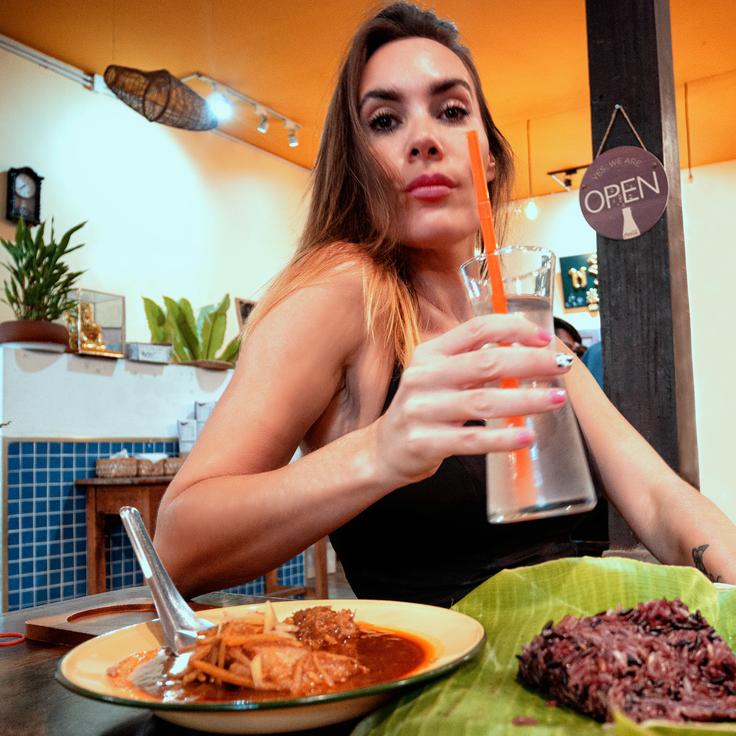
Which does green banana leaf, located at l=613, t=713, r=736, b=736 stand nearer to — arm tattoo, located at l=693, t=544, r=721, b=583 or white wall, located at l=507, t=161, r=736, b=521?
arm tattoo, located at l=693, t=544, r=721, b=583

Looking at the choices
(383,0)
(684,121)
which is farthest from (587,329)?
(383,0)

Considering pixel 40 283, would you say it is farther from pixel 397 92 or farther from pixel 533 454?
pixel 533 454

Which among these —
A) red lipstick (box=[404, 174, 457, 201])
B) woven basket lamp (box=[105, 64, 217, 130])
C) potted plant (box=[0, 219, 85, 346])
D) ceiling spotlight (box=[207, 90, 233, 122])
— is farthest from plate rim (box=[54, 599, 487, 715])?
ceiling spotlight (box=[207, 90, 233, 122])

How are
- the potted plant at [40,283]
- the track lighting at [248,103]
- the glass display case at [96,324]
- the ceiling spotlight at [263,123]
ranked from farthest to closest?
1. the ceiling spotlight at [263,123]
2. the track lighting at [248,103]
3. the glass display case at [96,324]
4. the potted plant at [40,283]

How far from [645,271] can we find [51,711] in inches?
71.8

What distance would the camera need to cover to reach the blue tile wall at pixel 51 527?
3965 millimetres

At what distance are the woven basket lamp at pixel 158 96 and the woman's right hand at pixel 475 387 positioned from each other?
4.03 metres

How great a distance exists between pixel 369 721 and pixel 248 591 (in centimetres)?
456

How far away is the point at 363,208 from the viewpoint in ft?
5.27

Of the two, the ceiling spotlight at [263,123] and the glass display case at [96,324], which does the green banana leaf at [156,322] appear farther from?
the ceiling spotlight at [263,123]

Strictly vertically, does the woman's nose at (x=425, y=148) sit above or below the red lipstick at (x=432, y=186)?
above

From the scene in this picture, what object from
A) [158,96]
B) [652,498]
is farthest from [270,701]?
[158,96]

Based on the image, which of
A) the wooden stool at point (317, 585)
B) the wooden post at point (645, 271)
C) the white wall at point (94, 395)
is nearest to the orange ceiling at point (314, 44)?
the white wall at point (94, 395)

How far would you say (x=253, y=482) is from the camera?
104 centimetres
